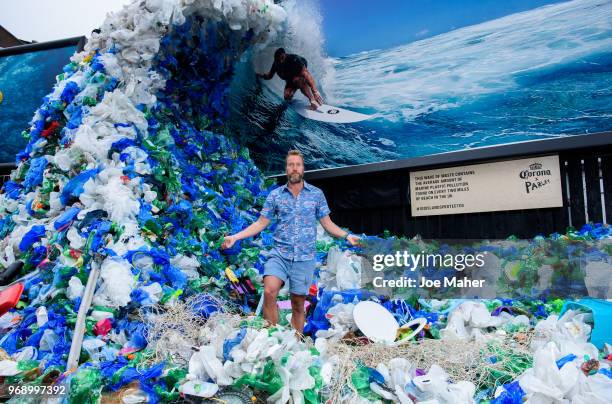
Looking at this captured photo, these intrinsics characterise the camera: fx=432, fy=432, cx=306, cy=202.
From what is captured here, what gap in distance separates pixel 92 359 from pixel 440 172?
4.42 meters

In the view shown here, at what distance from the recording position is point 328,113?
629cm

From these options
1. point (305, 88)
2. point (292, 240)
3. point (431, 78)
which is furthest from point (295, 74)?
point (292, 240)

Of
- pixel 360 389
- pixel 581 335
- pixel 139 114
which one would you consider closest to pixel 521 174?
pixel 581 335

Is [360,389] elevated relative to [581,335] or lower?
lower

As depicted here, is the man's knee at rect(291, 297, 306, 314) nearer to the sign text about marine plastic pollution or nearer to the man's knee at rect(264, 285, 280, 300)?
the man's knee at rect(264, 285, 280, 300)

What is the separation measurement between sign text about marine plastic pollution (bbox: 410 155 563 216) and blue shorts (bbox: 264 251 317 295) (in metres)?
3.13

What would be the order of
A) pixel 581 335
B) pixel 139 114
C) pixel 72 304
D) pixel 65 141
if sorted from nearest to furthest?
pixel 581 335 < pixel 72 304 < pixel 65 141 < pixel 139 114

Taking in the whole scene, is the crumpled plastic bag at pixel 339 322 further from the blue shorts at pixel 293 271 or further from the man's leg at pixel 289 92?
the man's leg at pixel 289 92

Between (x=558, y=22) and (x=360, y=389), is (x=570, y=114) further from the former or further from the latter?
(x=360, y=389)

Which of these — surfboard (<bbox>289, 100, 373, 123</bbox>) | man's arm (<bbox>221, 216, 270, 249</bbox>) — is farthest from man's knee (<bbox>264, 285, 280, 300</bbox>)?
surfboard (<bbox>289, 100, 373, 123</bbox>)

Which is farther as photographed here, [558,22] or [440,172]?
[440,172]

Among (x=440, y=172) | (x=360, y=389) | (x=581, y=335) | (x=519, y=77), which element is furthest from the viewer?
(x=440, y=172)

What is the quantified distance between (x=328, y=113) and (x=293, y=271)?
3.80 m

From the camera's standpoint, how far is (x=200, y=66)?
5559 mm
